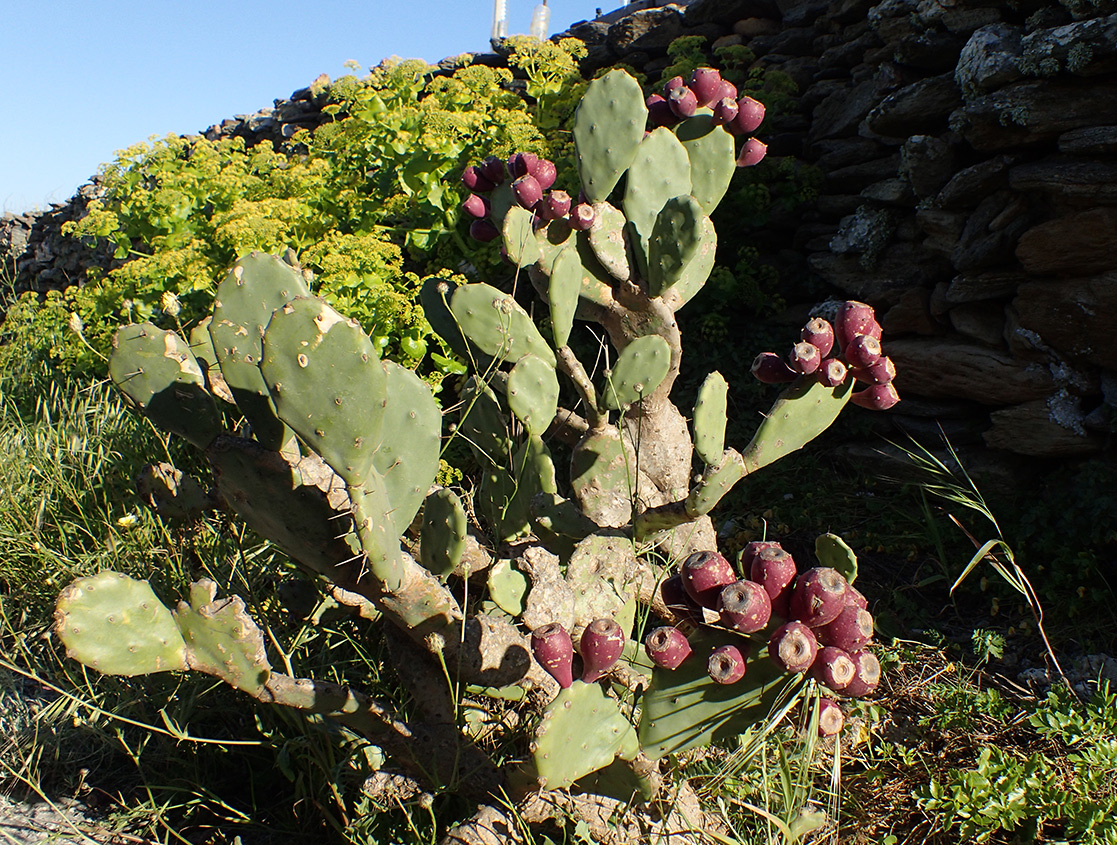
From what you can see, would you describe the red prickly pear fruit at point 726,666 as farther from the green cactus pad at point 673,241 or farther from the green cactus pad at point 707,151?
the green cactus pad at point 707,151

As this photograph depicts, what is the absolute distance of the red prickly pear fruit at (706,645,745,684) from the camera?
4.03 ft

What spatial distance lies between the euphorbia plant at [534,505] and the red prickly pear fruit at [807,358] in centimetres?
1

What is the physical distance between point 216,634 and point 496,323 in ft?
3.67

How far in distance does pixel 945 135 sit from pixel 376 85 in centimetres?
313

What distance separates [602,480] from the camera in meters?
2.21

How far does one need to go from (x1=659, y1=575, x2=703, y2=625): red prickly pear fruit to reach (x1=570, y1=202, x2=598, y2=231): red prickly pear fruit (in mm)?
1171

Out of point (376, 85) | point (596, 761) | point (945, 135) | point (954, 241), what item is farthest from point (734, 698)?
point (376, 85)

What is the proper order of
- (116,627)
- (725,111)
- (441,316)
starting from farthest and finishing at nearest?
(441,316) → (725,111) → (116,627)

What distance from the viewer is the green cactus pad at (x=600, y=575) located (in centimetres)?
180

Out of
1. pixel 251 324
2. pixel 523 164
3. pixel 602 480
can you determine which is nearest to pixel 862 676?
pixel 602 480

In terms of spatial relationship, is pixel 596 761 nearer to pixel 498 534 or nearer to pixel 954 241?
pixel 498 534

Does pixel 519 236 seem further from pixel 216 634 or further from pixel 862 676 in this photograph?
pixel 862 676

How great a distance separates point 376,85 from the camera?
15.1ft

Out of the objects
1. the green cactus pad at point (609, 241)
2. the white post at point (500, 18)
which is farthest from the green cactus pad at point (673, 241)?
the white post at point (500, 18)
